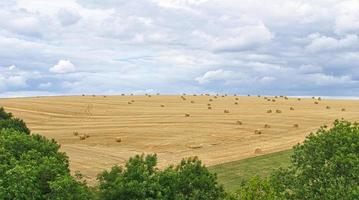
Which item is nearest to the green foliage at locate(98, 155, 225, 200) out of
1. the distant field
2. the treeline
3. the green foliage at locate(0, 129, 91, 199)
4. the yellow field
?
the treeline

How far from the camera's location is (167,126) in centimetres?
7706

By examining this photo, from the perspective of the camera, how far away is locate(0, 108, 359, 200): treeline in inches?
1120

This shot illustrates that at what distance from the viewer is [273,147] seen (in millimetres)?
60938

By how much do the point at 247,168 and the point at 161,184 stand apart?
22.4 meters

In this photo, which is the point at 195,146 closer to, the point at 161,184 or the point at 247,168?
Answer: the point at 247,168

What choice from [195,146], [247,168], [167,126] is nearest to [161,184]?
[247,168]

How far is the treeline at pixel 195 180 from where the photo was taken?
2845cm

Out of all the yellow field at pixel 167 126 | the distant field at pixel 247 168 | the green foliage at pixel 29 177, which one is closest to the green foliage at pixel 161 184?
the green foliage at pixel 29 177

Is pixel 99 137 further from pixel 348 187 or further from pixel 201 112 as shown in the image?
pixel 348 187

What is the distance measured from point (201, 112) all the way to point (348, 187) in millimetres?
64236

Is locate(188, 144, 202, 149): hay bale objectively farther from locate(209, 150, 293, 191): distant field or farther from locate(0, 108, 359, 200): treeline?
locate(0, 108, 359, 200): treeline

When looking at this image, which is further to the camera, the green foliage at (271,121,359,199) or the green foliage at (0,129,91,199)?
the green foliage at (0,129,91,199)

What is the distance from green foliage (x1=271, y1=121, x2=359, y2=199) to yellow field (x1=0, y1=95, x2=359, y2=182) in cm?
2153

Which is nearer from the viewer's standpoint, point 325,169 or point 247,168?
point 325,169
